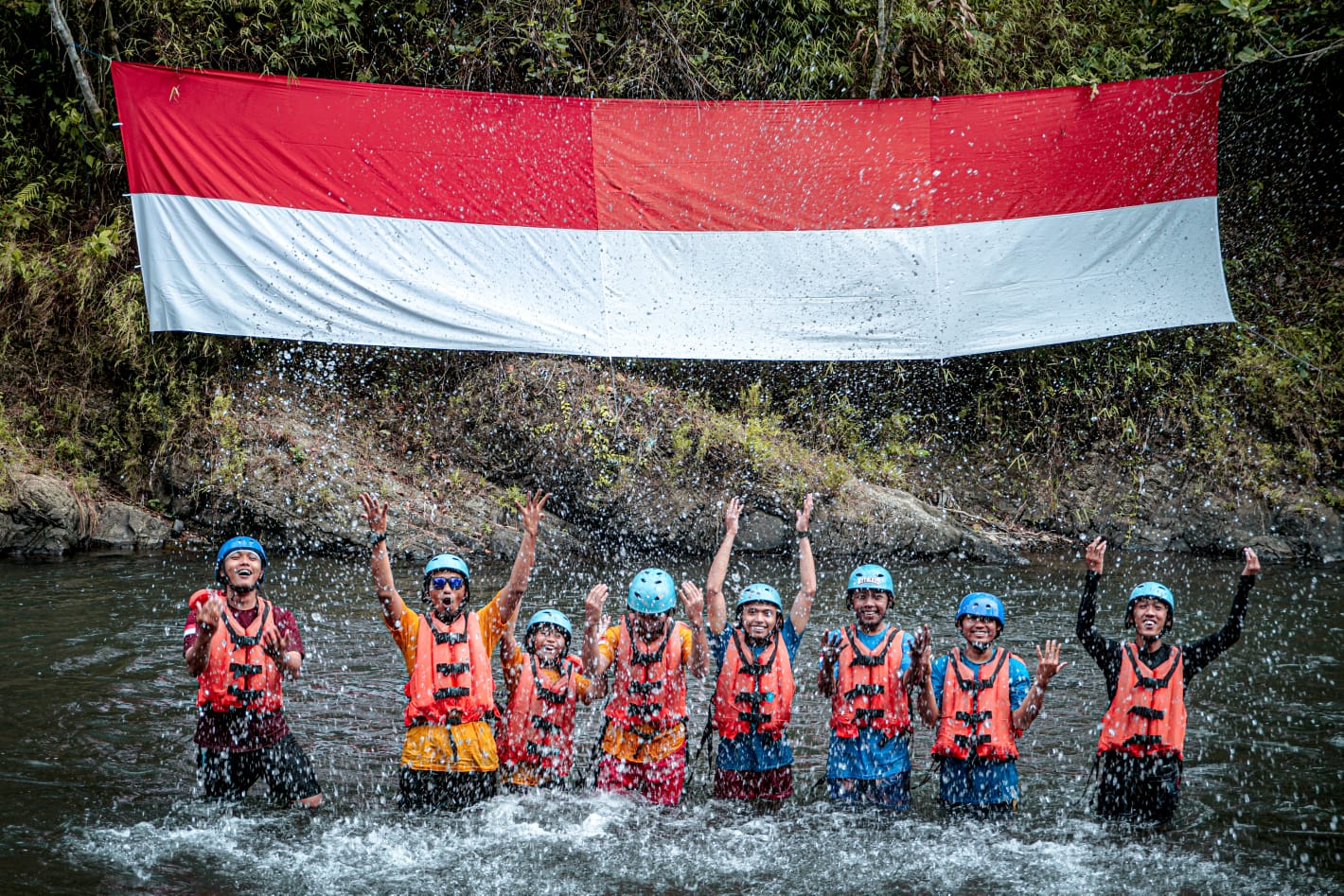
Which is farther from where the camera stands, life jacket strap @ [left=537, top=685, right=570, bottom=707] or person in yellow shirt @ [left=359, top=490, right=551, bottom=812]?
life jacket strap @ [left=537, top=685, right=570, bottom=707]

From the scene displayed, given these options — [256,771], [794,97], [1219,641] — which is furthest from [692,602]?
[794,97]

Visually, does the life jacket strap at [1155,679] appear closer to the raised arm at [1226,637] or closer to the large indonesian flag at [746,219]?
the raised arm at [1226,637]

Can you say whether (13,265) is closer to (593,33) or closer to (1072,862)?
(593,33)

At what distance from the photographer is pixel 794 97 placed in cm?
1440

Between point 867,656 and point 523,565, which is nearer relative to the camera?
point 523,565

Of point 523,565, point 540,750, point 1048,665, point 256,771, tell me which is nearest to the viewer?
point 1048,665

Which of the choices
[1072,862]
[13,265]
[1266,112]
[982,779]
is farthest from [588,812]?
[1266,112]

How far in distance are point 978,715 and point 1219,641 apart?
120 centimetres

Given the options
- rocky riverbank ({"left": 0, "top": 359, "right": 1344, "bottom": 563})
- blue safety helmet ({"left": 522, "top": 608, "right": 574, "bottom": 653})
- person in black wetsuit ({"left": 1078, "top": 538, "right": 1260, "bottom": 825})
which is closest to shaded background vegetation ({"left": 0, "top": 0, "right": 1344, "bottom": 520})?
rocky riverbank ({"left": 0, "top": 359, "right": 1344, "bottom": 563})

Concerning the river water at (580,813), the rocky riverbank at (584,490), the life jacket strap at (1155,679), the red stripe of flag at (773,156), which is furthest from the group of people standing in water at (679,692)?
the red stripe of flag at (773,156)

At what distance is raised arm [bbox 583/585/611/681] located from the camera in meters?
5.47

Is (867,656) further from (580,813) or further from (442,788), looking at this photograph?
(442,788)

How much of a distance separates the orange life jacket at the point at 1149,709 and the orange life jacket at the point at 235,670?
13.5ft

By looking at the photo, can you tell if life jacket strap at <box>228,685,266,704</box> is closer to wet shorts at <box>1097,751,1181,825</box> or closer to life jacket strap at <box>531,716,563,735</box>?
life jacket strap at <box>531,716,563,735</box>
